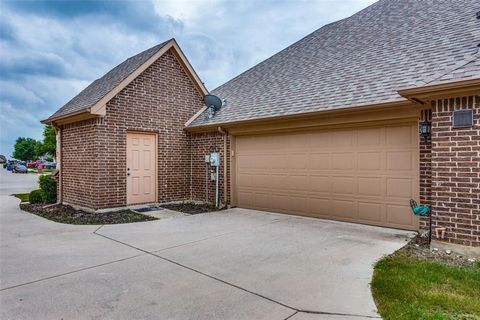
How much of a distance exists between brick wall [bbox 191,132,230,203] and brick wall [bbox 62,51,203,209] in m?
0.24

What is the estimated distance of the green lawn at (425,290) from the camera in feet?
9.98

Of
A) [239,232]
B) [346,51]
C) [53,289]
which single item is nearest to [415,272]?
[239,232]

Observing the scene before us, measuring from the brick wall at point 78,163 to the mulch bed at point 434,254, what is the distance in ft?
25.3

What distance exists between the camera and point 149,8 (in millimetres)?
12945

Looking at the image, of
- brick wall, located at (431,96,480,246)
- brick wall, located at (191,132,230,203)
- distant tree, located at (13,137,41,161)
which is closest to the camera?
brick wall, located at (431,96,480,246)

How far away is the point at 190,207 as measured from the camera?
9797 millimetres

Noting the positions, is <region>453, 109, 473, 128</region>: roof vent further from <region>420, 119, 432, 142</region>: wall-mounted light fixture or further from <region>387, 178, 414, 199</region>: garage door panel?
<region>387, 178, 414, 199</region>: garage door panel

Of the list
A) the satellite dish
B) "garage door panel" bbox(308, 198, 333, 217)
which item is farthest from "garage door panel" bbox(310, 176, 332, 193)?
the satellite dish

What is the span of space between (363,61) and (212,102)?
15.6 feet

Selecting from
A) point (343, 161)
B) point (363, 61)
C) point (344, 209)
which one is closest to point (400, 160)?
point (343, 161)

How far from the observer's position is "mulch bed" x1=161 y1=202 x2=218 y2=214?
9.28 meters

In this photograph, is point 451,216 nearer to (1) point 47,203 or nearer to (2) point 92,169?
(2) point 92,169

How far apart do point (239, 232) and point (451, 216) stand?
3.73 metres

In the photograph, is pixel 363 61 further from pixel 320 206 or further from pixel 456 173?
pixel 456 173
